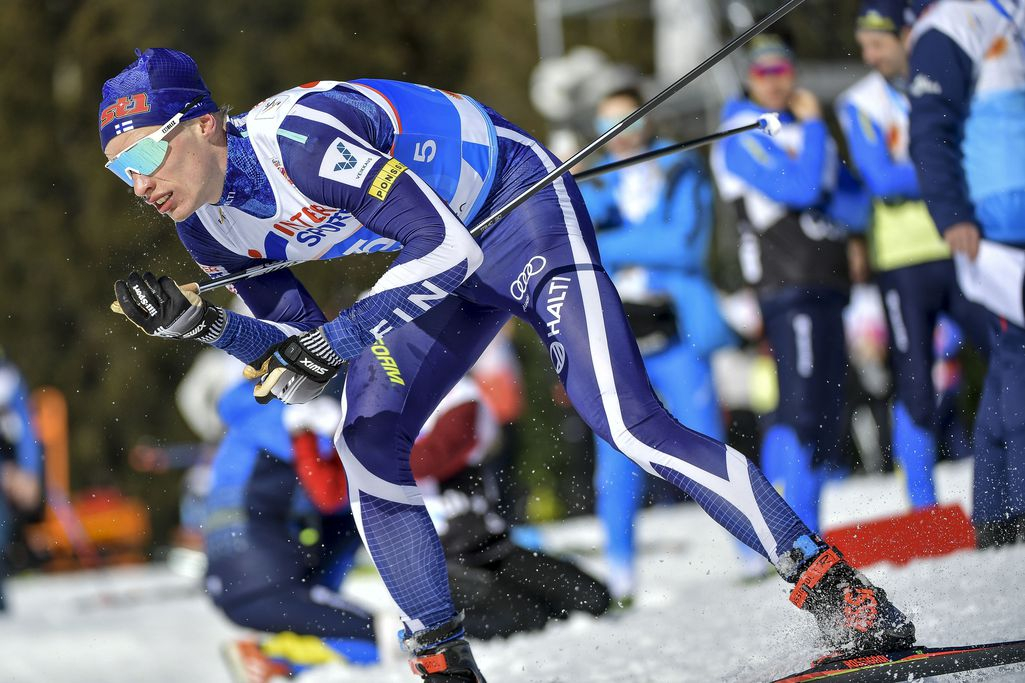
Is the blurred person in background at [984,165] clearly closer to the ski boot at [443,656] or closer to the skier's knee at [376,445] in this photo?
the ski boot at [443,656]

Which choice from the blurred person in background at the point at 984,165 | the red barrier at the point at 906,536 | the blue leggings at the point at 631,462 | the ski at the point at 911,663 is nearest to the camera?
the ski at the point at 911,663

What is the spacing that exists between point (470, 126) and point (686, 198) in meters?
2.90

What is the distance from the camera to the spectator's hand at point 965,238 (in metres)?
4.95

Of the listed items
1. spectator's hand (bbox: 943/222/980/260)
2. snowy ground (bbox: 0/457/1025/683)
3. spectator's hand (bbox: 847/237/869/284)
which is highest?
spectator's hand (bbox: 847/237/869/284)

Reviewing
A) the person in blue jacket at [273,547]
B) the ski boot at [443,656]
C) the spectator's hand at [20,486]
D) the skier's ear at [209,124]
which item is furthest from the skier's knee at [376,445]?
the spectator's hand at [20,486]

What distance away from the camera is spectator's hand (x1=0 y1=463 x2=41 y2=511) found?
9.62 meters

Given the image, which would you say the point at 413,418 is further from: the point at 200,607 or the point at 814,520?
the point at 200,607

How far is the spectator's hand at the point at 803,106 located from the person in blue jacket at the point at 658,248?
645 millimetres

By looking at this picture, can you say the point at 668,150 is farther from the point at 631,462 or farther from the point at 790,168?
the point at 631,462

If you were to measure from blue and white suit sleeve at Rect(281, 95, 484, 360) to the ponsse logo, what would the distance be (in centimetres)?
15

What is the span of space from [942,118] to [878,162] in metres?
0.80

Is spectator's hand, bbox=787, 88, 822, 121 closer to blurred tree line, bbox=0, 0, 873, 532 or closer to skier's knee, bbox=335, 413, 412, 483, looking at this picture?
skier's knee, bbox=335, 413, 412, 483

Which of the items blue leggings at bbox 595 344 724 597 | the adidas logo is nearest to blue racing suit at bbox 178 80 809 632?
the adidas logo

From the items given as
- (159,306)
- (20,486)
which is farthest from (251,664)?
(20,486)
